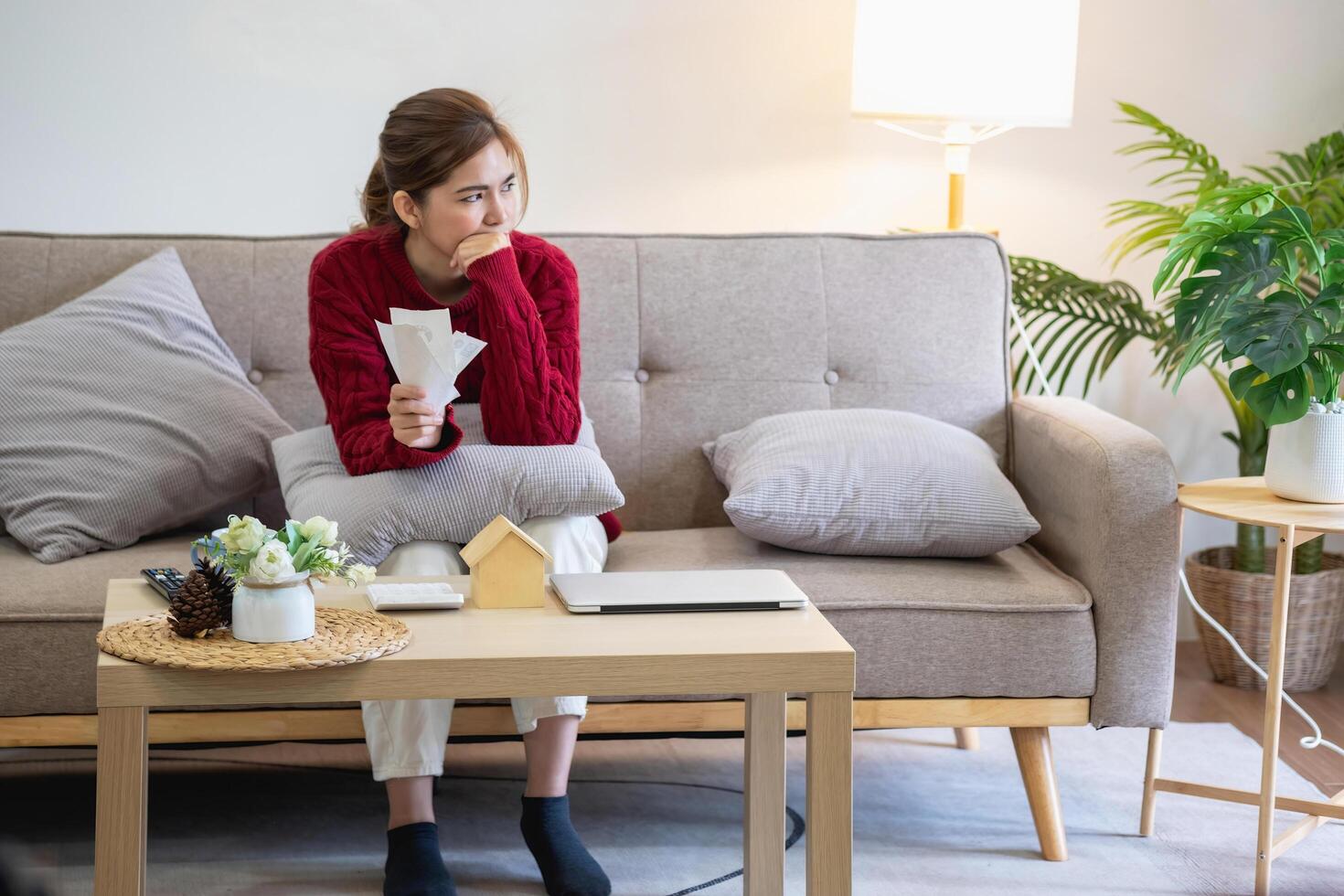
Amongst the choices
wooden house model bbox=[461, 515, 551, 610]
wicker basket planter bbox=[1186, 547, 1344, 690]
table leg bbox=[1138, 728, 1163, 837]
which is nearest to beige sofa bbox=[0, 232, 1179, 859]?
table leg bbox=[1138, 728, 1163, 837]

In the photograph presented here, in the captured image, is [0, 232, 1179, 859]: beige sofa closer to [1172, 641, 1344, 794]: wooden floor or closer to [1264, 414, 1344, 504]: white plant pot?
[1264, 414, 1344, 504]: white plant pot

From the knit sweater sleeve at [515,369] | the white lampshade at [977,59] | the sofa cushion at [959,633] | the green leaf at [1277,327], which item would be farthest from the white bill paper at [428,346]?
the white lampshade at [977,59]

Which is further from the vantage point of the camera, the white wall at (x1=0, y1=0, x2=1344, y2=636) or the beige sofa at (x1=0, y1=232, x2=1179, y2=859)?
the white wall at (x1=0, y1=0, x2=1344, y2=636)

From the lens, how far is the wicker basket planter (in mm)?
2732

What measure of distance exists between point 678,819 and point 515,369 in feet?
2.33

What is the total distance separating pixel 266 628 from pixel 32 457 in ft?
3.03

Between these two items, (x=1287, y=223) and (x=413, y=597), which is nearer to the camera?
(x=413, y=597)

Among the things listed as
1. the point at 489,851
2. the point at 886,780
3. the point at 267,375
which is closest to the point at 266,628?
the point at 489,851

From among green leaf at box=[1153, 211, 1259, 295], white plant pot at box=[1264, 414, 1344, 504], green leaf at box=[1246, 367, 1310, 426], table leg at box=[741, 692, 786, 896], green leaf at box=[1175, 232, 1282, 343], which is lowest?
table leg at box=[741, 692, 786, 896]

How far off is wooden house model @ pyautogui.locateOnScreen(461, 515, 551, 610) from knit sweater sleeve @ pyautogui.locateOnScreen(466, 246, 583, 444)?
54 centimetres

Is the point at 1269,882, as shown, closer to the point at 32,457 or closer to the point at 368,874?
the point at 368,874

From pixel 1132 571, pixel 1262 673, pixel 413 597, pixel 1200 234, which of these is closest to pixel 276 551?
pixel 413 597

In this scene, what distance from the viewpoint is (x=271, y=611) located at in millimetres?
1278

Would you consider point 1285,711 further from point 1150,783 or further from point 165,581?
point 165,581
